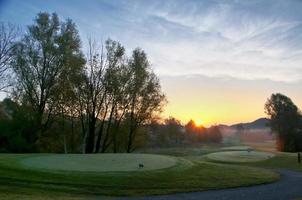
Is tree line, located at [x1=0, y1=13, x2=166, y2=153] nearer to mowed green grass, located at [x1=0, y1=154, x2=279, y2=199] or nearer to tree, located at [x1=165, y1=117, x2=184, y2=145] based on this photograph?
mowed green grass, located at [x1=0, y1=154, x2=279, y2=199]

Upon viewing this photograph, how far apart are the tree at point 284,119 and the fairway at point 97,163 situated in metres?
54.4

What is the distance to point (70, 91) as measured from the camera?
49125 mm

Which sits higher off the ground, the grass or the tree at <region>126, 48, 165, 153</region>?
the tree at <region>126, 48, 165, 153</region>

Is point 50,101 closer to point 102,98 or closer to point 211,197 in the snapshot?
point 102,98

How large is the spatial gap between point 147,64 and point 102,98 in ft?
25.0

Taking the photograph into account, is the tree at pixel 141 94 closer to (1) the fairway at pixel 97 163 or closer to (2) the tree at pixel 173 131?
(1) the fairway at pixel 97 163

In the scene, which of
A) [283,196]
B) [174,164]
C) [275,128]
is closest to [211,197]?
[283,196]

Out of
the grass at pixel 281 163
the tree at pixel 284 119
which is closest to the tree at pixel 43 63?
the grass at pixel 281 163

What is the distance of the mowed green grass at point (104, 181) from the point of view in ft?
70.9

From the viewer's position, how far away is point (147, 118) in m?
55.2

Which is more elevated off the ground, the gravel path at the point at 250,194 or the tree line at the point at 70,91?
the tree line at the point at 70,91

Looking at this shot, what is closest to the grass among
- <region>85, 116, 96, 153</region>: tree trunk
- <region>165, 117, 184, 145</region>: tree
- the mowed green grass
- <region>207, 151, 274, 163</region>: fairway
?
<region>207, 151, 274, 163</region>: fairway

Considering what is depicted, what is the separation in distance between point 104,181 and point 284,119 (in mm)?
65786

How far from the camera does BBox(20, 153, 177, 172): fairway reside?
27.3 metres
